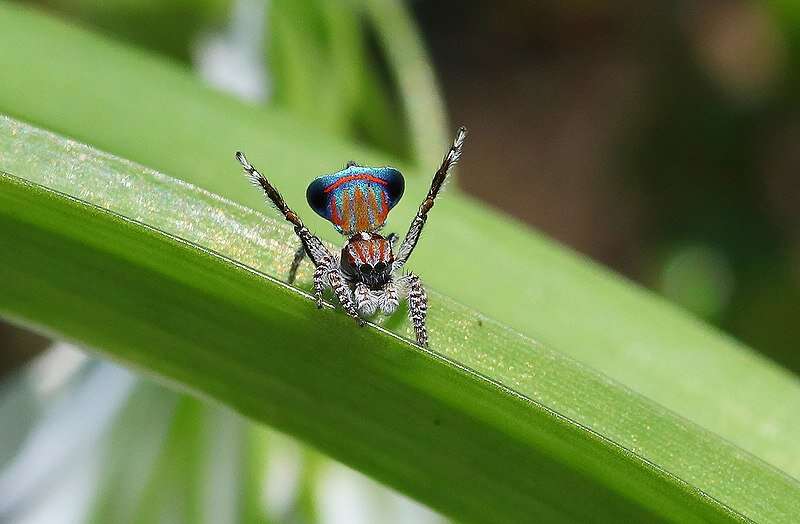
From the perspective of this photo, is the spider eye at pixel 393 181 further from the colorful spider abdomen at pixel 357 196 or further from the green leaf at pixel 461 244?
the green leaf at pixel 461 244

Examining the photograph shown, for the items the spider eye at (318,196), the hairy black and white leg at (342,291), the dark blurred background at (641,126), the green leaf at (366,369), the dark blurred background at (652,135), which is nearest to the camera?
the green leaf at (366,369)

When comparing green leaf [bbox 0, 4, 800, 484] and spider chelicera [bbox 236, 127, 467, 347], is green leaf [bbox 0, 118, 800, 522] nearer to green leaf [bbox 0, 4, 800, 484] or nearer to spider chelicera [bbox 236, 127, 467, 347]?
spider chelicera [bbox 236, 127, 467, 347]

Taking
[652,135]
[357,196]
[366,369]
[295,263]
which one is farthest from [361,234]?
[652,135]

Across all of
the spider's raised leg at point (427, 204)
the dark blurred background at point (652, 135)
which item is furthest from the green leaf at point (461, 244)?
the dark blurred background at point (652, 135)

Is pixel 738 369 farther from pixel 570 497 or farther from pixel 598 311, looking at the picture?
pixel 570 497

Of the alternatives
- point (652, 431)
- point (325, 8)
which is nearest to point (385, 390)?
point (652, 431)

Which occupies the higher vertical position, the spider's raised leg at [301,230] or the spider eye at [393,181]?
the spider eye at [393,181]

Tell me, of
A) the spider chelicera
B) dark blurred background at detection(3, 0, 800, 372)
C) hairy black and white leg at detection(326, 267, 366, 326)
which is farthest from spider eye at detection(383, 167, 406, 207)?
dark blurred background at detection(3, 0, 800, 372)
